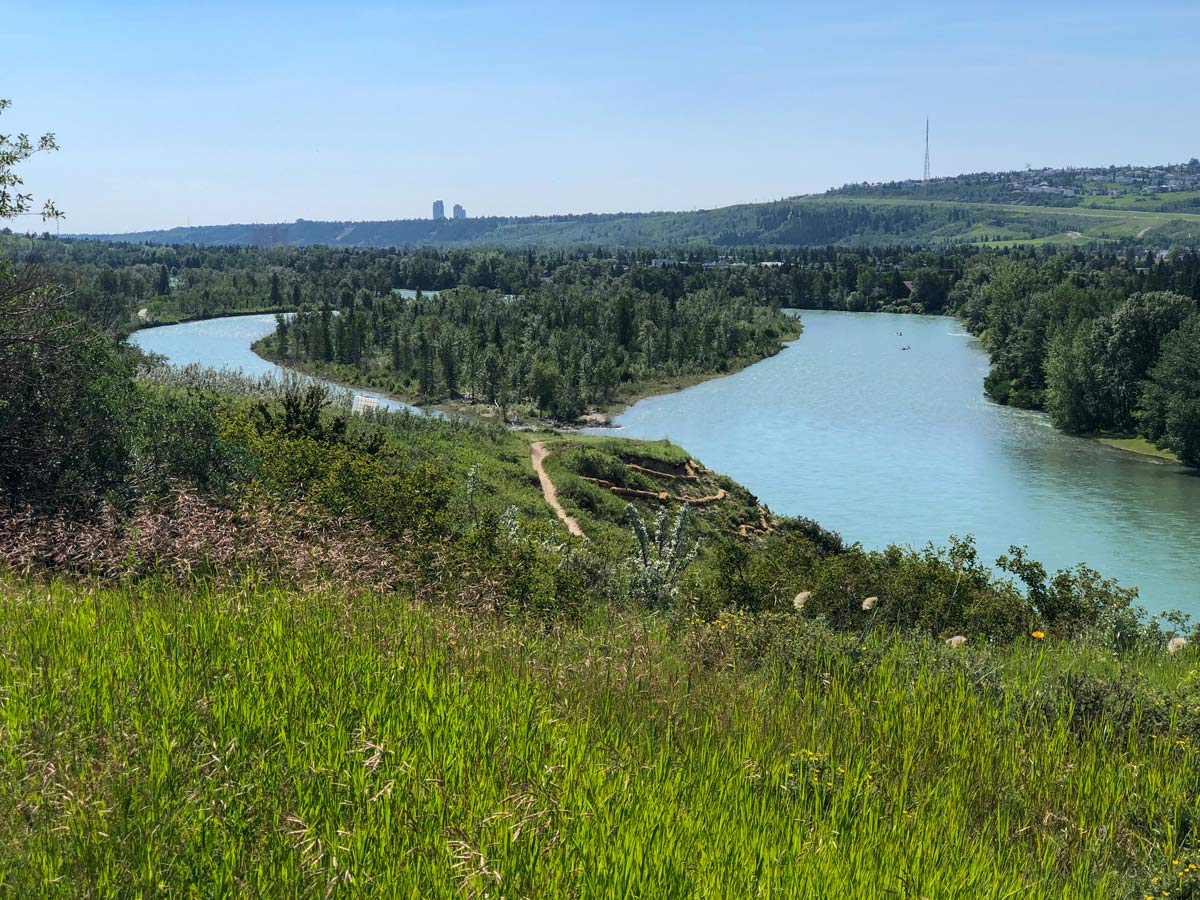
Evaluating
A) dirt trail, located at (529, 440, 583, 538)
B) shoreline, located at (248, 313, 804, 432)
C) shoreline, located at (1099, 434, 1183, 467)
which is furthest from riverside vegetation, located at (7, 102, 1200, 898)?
shoreline, located at (248, 313, 804, 432)

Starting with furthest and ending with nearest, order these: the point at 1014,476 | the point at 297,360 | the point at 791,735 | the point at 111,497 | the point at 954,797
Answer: the point at 297,360, the point at 1014,476, the point at 111,497, the point at 791,735, the point at 954,797

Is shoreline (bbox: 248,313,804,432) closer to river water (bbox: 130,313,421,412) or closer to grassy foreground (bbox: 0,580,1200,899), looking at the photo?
river water (bbox: 130,313,421,412)

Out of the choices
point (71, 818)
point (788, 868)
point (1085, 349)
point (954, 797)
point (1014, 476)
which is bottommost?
point (1014, 476)

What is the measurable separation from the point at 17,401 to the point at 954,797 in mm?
12614

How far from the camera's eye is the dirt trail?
144 ft

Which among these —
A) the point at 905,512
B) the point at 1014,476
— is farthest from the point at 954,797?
the point at 1014,476

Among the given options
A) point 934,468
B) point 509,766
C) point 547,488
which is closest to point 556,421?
point 934,468

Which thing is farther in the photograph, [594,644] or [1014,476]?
[1014,476]

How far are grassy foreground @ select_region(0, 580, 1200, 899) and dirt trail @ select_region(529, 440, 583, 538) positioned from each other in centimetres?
3162

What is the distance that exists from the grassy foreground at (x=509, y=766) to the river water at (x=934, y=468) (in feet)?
122

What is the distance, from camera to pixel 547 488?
50812 millimetres

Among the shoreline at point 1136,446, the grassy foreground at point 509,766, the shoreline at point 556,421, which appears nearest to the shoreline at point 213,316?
the shoreline at point 556,421

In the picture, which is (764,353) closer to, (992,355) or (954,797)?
(992,355)

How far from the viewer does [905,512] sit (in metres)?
52.8
